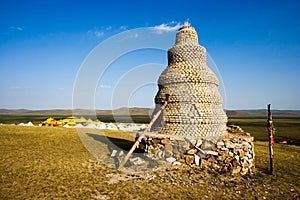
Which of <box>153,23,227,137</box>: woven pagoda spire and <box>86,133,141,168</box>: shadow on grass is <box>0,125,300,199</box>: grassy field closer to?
<box>86,133,141,168</box>: shadow on grass

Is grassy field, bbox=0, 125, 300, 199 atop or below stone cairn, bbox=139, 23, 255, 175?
below

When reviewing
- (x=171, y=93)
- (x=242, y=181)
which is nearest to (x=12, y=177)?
(x=171, y=93)

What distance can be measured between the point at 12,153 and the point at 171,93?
35.1 ft

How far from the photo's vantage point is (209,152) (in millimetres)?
11016

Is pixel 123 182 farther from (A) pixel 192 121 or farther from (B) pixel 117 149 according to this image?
(B) pixel 117 149

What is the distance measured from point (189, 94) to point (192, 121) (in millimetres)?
1651

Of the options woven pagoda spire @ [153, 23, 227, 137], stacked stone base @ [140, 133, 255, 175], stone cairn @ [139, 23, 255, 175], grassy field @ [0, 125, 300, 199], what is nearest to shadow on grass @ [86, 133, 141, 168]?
grassy field @ [0, 125, 300, 199]

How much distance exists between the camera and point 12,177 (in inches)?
362

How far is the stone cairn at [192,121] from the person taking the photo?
11.0 metres

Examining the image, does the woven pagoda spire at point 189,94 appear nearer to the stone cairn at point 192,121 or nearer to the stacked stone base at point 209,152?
the stone cairn at point 192,121

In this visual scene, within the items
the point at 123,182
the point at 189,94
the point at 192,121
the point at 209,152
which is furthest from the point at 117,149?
the point at 209,152

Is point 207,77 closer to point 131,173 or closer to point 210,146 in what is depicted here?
point 210,146

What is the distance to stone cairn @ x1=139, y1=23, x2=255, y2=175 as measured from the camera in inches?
432

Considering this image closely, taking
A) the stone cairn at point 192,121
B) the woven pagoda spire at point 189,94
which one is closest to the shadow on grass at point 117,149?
the stone cairn at point 192,121
